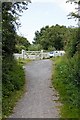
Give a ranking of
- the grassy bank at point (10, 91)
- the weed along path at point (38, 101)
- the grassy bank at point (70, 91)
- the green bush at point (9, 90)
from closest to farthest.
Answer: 1. the weed along path at point (38, 101)
2. the grassy bank at point (70, 91)
3. the grassy bank at point (10, 91)
4. the green bush at point (9, 90)

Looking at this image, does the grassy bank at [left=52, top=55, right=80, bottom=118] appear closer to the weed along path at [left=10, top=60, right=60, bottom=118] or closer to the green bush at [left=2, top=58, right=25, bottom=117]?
the weed along path at [left=10, top=60, right=60, bottom=118]

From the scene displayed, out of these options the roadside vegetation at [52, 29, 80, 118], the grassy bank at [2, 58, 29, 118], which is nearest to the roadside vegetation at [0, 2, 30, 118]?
the grassy bank at [2, 58, 29, 118]

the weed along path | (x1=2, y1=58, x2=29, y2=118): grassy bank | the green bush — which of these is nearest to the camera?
the weed along path

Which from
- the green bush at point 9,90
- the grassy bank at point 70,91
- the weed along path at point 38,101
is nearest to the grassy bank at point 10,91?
the green bush at point 9,90

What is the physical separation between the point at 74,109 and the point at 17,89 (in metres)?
5.09

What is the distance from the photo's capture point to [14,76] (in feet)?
65.3

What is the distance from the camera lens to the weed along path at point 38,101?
1380 centimetres

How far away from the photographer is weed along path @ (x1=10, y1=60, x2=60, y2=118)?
13805 mm

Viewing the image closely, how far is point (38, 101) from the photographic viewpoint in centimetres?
1592

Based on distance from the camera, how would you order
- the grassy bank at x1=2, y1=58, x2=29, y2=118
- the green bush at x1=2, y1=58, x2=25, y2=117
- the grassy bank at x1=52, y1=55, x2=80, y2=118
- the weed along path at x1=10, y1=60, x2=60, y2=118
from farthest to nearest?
1. the green bush at x1=2, y1=58, x2=25, y2=117
2. the grassy bank at x1=2, y1=58, x2=29, y2=118
3. the grassy bank at x1=52, y1=55, x2=80, y2=118
4. the weed along path at x1=10, y1=60, x2=60, y2=118

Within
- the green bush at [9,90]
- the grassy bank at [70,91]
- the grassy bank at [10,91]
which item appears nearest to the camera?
the grassy bank at [70,91]

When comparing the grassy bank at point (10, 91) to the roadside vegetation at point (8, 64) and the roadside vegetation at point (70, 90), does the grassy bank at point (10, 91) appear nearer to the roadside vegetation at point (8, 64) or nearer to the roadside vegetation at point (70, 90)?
the roadside vegetation at point (8, 64)

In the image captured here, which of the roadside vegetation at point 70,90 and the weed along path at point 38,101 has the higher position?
the roadside vegetation at point 70,90

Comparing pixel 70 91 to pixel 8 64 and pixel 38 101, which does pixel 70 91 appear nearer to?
pixel 38 101
